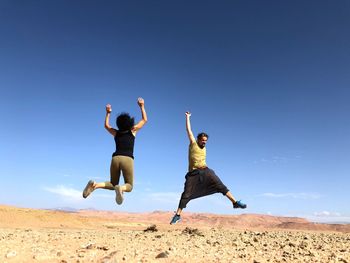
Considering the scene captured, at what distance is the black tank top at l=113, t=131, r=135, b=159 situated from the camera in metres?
9.07

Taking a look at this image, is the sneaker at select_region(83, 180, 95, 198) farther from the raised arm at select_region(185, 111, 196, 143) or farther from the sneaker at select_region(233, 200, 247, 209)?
the sneaker at select_region(233, 200, 247, 209)

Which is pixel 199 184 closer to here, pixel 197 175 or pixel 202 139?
pixel 197 175

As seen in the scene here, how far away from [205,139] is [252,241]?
10.9 ft

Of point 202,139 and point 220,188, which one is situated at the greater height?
point 202,139

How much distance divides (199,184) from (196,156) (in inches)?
32.3

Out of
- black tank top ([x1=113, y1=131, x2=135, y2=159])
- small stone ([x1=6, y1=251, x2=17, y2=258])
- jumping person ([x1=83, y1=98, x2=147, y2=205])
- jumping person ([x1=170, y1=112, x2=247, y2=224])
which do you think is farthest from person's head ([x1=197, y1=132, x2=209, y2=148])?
small stone ([x1=6, y1=251, x2=17, y2=258])

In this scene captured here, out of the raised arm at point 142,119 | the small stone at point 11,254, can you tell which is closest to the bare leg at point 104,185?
the raised arm at point 142,119

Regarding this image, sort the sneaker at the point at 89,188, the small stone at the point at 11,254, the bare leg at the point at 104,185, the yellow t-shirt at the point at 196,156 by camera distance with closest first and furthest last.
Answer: the small stone at the point at 11,254, the sneaker at the point at 89,188, the bare leg at the point at 104,185, the yellow t-shirt at the point at 196,156

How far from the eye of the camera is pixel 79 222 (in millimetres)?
25734

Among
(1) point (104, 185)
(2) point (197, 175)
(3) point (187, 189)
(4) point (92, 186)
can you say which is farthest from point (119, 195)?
(2) point (197, 175)

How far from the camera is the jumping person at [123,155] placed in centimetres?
898

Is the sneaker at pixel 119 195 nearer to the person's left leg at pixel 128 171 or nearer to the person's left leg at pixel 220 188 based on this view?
the person's left leg at pixel 128 171

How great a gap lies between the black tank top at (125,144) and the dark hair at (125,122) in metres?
0.15

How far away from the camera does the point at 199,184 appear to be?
35.2ft
